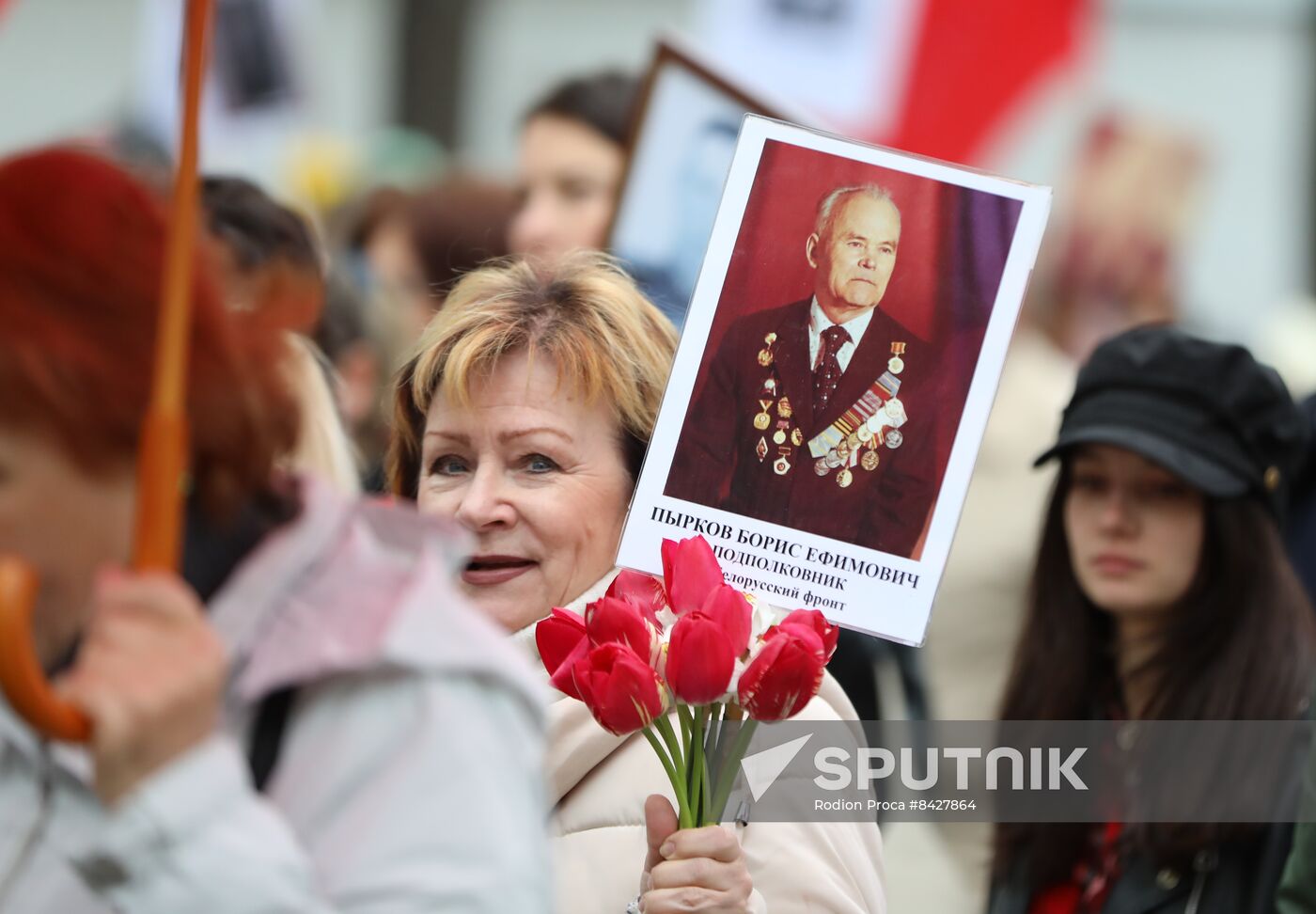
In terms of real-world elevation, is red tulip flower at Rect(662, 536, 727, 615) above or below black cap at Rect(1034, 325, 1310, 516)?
below

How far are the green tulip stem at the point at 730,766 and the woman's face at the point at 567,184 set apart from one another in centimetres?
282

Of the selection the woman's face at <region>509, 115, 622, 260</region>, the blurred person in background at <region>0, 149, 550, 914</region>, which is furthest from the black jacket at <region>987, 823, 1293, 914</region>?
the woman's face at <region>509, 115, 622, 260</region>

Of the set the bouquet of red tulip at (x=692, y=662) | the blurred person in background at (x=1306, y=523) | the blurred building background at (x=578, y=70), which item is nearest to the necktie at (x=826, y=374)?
the bouquet of red tulip at (x=692, y=662)

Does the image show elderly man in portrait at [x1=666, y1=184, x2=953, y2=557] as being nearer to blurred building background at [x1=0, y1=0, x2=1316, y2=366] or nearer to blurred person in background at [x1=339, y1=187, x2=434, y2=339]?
blurred person in background at [x1=339, y1=187, x2=434, y2=339]

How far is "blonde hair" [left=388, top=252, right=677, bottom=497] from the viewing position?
2582 mm

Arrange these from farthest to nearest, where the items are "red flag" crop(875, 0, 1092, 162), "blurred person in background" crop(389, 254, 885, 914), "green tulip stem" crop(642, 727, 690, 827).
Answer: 1. "red flag" crop(875, 0, 1092, 162)
2. "blurred person in background" crop(389, 254, 885, 914)
3. "green tulip stem" crop(642, 727, 690, 827)

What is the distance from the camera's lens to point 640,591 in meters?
2.17

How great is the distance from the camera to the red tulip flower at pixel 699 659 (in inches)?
77.4

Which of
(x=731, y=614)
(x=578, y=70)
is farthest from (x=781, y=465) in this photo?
(x=578, y=70)

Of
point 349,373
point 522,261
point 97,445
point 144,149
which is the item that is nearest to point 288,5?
point 144,149

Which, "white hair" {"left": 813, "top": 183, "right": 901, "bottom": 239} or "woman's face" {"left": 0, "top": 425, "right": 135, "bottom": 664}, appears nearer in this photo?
"woman's face" {"left": 0, "top": 425, "right": 135, "bottom": 664}

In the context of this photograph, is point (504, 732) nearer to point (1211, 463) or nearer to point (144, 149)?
point (1211, 463)

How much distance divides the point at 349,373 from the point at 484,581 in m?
2.07

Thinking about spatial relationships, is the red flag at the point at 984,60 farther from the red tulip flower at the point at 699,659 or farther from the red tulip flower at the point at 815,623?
the red tulip flower at the point at 699,659
